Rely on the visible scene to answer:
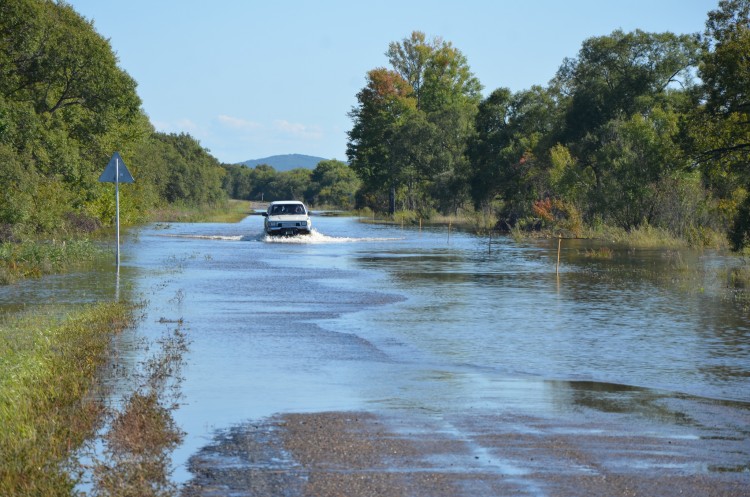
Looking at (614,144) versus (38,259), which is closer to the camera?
(38,259)

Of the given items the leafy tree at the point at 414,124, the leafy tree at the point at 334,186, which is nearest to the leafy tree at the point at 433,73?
the leafy tree at the point at 414,124

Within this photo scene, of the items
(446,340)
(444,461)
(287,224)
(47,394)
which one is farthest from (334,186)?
(444,461)

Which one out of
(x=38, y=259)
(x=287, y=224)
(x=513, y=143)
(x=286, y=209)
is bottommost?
(x=38, y=259)

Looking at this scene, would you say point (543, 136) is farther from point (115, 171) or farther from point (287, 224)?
point (115, 171)

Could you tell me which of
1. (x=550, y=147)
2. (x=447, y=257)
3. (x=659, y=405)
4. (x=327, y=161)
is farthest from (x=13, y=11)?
(x=327, y=161)

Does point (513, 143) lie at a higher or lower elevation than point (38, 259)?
higher

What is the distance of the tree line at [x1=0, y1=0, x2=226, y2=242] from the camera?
38.2 m

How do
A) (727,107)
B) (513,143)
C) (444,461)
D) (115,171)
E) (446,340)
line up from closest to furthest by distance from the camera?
(444,461), (446,340), (115,171), (727,107), (513,143)

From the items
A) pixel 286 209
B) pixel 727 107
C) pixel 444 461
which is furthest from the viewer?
pixel 286 209

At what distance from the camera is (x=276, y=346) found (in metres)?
14.1

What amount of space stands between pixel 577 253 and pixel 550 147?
22948 mm

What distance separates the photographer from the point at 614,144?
173ft

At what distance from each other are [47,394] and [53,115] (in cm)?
4133

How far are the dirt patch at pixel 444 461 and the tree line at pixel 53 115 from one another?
2957 cm
